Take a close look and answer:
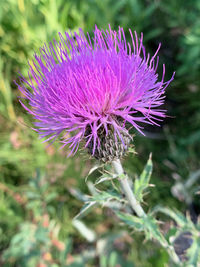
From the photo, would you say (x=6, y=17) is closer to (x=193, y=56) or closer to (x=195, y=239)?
(x=193, y=56)

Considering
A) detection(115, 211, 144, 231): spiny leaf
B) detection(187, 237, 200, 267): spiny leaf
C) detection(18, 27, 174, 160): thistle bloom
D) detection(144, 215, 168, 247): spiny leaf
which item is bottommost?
detection(187, 237, 200, 267): spiny leaf

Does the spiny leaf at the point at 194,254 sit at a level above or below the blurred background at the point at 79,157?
below

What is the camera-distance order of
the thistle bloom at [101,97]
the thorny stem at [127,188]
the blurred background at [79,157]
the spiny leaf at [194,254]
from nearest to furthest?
1. the thistle bloom at [101,97]
2. the thorny stem at [127,188]
3. the spiny leaf at [194,254]
4. the blurred background at [79,157]

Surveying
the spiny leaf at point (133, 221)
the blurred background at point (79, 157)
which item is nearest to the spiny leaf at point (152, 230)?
the spiny leaf at point (133, 221)

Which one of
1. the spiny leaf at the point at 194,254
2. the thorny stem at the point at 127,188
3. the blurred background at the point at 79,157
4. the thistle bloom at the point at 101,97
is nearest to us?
the thistle bloom at the point at 101,97

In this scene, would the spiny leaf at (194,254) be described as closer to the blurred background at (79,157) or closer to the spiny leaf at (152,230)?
the spiny leaf at (152,230)

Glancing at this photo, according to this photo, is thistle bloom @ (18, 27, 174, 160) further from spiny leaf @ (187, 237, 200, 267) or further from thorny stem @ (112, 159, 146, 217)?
spiny leaf @ (187, 237, 200, 267)

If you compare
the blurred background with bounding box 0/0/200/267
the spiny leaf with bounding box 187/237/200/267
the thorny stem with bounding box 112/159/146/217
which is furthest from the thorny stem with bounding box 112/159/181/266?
the blurred background with bounding box 0/0/200/267

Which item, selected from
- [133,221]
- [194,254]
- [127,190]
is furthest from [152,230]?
[194,254]
